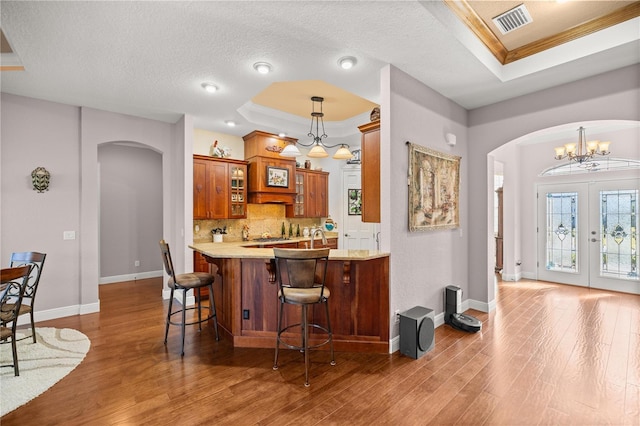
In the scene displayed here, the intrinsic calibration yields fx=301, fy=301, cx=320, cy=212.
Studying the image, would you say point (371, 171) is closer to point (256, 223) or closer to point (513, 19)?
point (513, 19)

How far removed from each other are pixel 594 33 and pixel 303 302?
12.4 feet

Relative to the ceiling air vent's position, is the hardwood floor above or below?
below

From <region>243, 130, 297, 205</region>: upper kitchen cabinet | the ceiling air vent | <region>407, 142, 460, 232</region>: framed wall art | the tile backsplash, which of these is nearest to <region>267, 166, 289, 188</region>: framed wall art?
<region>243, 130, 297, 205</region>: upper kitchen cabinet

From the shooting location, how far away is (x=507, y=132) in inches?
161

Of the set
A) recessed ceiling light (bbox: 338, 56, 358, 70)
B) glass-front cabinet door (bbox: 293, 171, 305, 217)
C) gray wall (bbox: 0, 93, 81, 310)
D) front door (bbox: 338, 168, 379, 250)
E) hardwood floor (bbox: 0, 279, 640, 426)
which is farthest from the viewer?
front door (bbox: 338, 168, 379, 250)

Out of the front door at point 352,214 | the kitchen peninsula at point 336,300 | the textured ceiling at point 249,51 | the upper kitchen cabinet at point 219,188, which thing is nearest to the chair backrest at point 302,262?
the kitchen peninsula at point 336,300

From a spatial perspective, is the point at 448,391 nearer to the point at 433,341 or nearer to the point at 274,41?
the point at 433,341

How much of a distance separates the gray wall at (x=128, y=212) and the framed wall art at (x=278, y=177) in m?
2.93

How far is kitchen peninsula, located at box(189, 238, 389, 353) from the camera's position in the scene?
309cm

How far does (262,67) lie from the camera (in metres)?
3.22

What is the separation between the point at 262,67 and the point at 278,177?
116 inches

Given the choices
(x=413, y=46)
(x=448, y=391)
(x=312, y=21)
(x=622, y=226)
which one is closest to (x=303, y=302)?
(x=448, y=391)

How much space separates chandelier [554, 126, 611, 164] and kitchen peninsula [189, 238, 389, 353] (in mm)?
4198

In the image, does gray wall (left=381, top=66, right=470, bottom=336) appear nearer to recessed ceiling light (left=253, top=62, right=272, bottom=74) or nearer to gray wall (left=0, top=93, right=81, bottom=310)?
recessed ceiling light (left=253, top=62, right=272, bottom=74)
